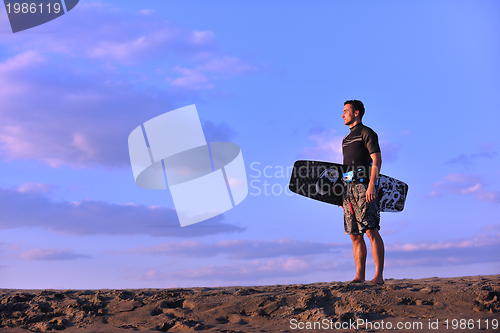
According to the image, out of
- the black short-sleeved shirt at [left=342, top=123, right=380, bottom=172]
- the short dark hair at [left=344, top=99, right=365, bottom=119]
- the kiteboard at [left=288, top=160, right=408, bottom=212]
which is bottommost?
the kiteboard at [left=288, top=160, right=408, bottom=212]

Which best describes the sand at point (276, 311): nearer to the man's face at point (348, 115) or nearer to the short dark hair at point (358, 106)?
the man's face at point (348, 115)

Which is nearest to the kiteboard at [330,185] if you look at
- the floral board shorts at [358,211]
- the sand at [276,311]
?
the floral board shorts at [358,211]

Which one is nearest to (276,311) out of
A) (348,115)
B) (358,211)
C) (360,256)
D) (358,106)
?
(360,256)

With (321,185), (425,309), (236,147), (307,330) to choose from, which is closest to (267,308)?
(307,330)

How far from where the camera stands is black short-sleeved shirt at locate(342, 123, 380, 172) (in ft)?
17.1

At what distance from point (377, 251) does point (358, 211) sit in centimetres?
59

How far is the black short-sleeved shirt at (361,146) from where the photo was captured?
5215 mm

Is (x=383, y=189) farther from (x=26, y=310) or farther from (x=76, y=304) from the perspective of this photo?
(x=26, y=310)

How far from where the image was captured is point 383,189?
5902 mm

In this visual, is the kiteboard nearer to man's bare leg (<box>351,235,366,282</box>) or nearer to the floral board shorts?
the floral board shorts

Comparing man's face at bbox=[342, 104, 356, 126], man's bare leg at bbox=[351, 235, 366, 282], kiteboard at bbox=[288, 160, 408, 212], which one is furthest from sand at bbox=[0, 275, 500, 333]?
man's face at bbox=[342, 104, 356, 126]

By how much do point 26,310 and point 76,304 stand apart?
67 centimetres

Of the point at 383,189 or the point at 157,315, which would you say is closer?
the point at 157,315

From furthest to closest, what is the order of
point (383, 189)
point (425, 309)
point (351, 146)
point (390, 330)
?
point (383, 189)
point (351, 146)
point (425, 309)
point (390, 330)
